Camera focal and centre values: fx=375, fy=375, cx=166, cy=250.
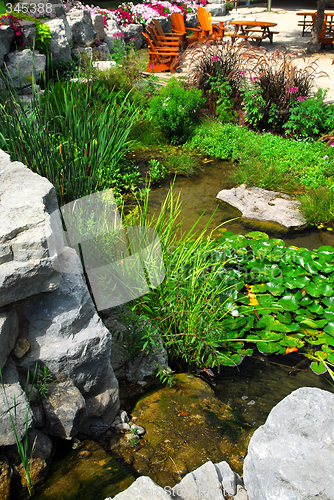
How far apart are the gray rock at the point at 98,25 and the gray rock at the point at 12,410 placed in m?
10.9

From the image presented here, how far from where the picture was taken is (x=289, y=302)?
10.0 ft

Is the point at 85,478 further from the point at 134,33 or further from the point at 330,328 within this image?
the point at 134,33

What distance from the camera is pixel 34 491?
61.8 inches

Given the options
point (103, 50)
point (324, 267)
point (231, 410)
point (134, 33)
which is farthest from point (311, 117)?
point (134, 33)

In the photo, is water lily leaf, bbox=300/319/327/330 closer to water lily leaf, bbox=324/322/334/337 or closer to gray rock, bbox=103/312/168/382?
water lily leaf, bbox=324/322/334/337

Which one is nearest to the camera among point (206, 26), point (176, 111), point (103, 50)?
point (176, 111)

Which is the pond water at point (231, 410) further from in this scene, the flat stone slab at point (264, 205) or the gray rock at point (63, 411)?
the flat stone slab at point (264, 205)

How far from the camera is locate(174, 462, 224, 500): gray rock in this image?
4.72 ft

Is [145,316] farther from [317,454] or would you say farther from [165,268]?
[317,454]

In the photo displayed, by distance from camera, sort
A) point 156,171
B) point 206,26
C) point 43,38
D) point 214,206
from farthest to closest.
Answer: point 206,26, point 43,38, point 156,171, point 214,206

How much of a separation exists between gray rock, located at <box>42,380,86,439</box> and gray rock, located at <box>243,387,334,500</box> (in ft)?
2.61

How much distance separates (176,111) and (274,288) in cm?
375

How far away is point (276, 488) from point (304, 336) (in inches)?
68.2

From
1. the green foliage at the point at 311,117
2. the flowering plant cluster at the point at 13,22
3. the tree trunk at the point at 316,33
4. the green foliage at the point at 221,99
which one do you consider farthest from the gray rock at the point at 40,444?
the tree trunk at the point at 316,33
